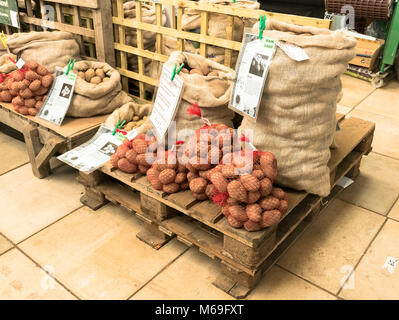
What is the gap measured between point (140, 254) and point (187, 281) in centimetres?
31

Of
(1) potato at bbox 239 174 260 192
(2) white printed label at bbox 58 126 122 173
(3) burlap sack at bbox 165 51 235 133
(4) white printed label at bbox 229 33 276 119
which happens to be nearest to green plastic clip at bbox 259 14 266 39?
(4) white printed label at bbox 229 33 276 119

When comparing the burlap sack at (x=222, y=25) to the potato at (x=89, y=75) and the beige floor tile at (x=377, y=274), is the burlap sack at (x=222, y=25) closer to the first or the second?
the potato at (x=89, y=75)

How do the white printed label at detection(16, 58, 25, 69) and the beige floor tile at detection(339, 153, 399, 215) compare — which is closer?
the beige floor tile at detection(339, 153, 399, 215)

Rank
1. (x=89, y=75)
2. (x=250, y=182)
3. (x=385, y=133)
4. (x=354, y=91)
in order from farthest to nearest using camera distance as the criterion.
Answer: (x=354, y=91)
(x=385, y=133)
(x=89, y=75)
(x=250, y=182)

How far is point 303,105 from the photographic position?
1.77 metres

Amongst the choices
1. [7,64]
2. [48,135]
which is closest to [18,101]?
[48,135]

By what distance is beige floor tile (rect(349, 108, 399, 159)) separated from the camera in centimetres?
319

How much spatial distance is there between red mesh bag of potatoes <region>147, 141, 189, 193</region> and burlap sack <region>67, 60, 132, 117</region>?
989 millimetres

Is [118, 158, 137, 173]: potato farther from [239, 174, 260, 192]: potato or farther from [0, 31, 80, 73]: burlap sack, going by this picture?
[0, 31, 80, 73]: burlap sack

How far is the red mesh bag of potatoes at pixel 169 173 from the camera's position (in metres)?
1.93

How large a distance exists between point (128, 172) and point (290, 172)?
2.74 ft

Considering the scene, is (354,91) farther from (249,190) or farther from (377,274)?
(249,190)
